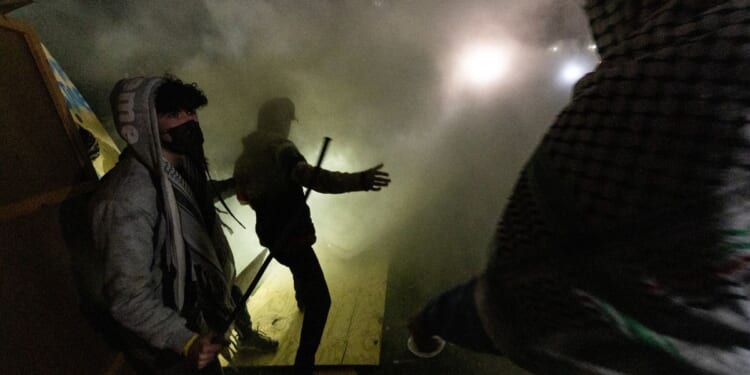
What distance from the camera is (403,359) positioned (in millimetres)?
3377

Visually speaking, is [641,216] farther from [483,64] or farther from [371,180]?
[483,64]

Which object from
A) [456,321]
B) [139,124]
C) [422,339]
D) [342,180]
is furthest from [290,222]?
[456,321]

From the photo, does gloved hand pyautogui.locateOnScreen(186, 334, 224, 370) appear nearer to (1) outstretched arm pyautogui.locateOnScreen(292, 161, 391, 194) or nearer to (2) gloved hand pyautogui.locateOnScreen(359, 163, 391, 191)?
(1) outstretched arm pyautogui.locateOnScreen(292, 161, 391, 194)

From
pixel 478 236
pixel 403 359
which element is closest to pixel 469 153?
pixel 478 236

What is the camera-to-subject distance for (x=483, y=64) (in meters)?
6.79

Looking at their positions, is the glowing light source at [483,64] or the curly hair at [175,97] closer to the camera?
the curly hair at [175,97]

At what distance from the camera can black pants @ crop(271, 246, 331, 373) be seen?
9.43ft

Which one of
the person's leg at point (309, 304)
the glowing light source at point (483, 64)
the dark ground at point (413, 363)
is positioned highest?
the glowing light source at point (483, 64)

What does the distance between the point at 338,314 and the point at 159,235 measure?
257 cm

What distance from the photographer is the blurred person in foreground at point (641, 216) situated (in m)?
0.69

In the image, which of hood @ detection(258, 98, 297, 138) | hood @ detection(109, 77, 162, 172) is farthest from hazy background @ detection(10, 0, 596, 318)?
hood @ detection(109, 77, 162, 172)

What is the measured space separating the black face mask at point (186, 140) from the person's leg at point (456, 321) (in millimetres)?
1765

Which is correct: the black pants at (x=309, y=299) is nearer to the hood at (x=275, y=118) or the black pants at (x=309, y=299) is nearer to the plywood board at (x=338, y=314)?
the plywood board at (x=338, y=314)

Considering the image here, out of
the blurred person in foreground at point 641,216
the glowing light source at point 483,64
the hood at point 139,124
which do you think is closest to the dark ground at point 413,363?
the blurred person in foreground at point 641,216
